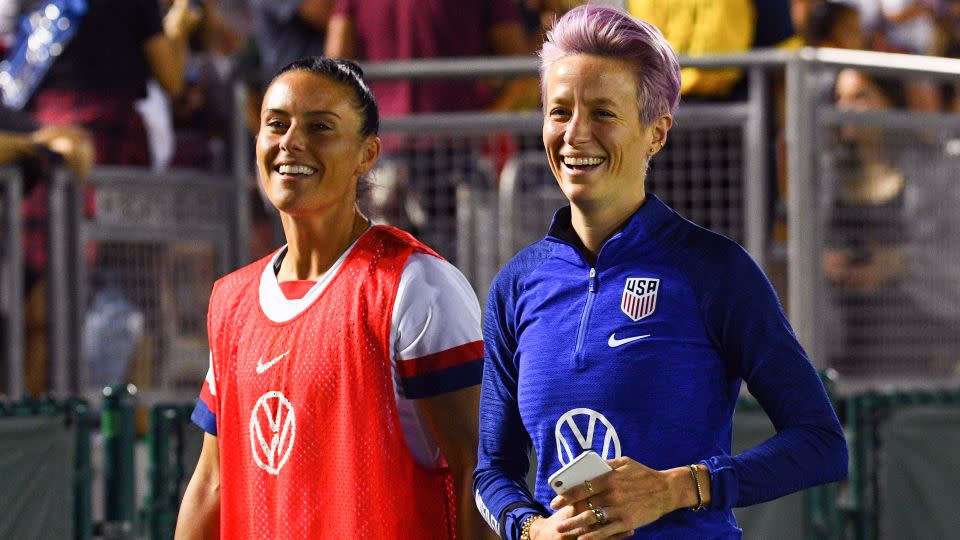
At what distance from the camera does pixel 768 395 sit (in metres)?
2.51

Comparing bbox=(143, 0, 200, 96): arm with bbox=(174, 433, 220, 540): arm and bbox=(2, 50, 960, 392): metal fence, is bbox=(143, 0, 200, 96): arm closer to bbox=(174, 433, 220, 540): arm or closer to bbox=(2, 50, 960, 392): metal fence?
bbox=(2, 50, 960, 392): metal fence

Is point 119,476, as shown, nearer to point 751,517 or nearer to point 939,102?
point 751,517

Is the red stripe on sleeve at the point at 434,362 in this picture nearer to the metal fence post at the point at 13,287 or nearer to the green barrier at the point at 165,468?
the green barrier at the point at 165,468

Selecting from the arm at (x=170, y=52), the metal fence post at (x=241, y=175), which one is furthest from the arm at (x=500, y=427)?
the arm at (x=170, y=52)

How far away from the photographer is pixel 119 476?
5324 mm

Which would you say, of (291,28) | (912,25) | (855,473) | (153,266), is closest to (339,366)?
(855,473)

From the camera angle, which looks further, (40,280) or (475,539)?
(40,280)

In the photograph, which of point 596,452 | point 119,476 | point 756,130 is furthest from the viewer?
point 756,130

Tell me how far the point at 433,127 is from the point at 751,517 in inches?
77.9

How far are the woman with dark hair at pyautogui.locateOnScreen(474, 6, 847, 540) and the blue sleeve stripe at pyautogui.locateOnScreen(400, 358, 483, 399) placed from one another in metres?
0.34

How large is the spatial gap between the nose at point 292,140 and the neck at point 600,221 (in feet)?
2.33

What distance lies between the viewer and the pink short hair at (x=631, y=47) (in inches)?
102

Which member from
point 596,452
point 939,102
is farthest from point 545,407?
point 939,102

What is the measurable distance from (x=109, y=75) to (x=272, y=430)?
15.7 ft
